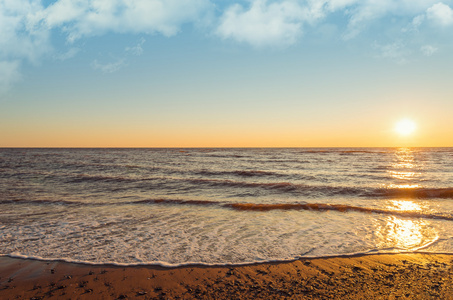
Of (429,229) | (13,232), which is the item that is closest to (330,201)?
(429,229)

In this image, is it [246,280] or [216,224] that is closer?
[246,280]

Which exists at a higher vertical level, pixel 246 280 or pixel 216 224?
pixel 246 280

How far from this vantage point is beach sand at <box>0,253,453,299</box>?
429 cm

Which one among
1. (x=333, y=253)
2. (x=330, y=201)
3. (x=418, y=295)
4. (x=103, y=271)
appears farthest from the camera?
(x=330, y=201)

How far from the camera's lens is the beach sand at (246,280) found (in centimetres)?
Result: 429

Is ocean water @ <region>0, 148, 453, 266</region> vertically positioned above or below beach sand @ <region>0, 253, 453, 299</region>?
below

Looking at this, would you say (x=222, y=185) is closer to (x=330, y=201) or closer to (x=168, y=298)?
(x=330, y=201)

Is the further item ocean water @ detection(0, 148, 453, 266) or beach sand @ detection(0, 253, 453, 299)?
ocean water @ detection(0, 148, 453, 266)

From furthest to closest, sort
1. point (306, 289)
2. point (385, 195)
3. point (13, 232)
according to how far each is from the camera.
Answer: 1. point (385, 195)
2. point (13, 232)
3. point (306, 289)

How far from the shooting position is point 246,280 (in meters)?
4.79

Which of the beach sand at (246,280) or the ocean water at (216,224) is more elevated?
the beach sand at (246,280)

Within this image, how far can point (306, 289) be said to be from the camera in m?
4.42

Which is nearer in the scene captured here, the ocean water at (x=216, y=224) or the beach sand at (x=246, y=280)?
the beach sand at (x=246, y=280)

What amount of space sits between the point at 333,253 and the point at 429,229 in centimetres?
420
